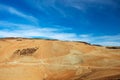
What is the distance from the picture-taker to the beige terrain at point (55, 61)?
5906 cm

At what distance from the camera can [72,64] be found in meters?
65.9

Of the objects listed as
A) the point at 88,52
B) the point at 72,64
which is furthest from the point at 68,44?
the point at 72,64

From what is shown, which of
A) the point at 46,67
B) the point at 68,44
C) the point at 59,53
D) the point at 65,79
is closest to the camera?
the point at 65,79

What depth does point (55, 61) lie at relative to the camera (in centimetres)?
6750

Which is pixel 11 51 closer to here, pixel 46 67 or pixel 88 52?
pixel 46 67

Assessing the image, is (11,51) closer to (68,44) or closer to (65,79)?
(68,44)

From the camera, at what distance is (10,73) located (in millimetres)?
59719

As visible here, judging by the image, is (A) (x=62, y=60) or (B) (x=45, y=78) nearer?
(B) (x=45, y=78)

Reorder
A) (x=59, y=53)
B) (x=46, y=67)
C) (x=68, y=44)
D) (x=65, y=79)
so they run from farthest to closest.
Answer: (x=68, y=44), (x=59, y=53), (x=46, y=67), (x=65, y=79)

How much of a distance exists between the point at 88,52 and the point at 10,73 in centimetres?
2565

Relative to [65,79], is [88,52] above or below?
above

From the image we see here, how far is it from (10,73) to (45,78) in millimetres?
8846

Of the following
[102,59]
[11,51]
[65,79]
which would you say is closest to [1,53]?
[11,51]

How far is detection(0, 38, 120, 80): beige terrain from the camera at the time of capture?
59.1 m
